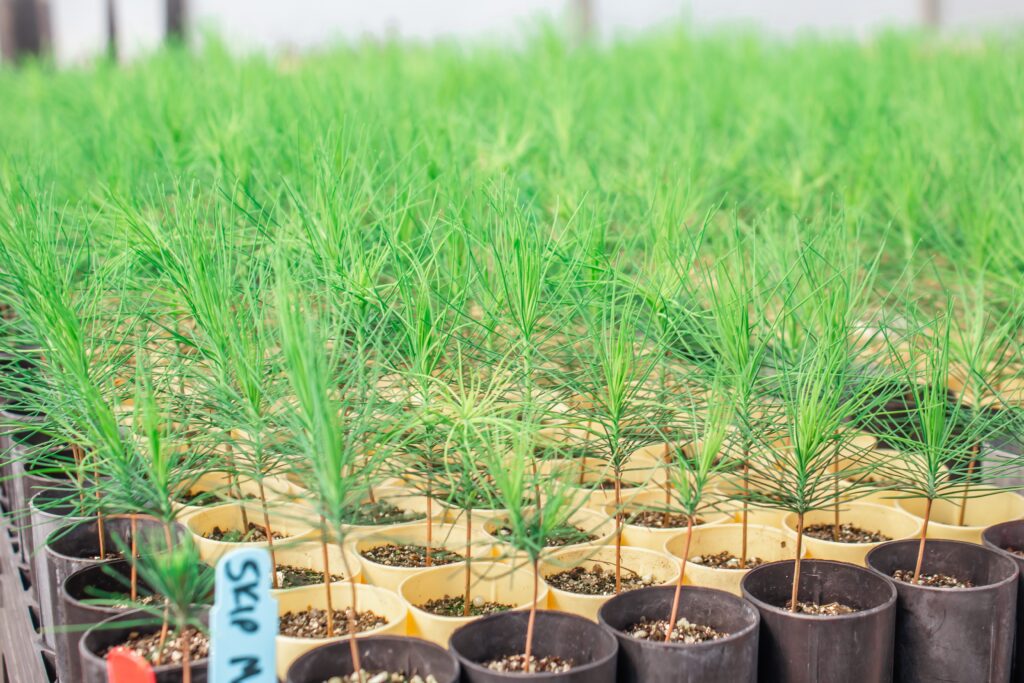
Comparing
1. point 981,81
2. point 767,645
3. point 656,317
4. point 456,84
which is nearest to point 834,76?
point 981,81

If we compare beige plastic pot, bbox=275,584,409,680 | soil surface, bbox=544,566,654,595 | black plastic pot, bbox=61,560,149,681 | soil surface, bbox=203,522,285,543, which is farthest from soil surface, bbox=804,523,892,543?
black plastic pot, bbox=61,560,149,681

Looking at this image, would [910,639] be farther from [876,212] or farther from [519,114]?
[519,114]

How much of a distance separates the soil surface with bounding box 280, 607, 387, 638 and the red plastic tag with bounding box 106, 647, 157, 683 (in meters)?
0.16

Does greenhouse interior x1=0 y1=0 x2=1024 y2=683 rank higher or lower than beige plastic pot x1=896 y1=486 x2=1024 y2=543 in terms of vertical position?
higher

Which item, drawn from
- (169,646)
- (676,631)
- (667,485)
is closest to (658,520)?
(667,485)

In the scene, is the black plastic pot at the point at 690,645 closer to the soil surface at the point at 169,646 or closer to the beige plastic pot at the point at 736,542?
the beige plastic pot at the point at 736,542

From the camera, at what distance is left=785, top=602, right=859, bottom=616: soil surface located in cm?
99

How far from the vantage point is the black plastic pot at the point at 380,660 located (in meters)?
0.82

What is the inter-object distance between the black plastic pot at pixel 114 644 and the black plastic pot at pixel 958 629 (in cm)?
61

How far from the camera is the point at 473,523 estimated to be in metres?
1.17

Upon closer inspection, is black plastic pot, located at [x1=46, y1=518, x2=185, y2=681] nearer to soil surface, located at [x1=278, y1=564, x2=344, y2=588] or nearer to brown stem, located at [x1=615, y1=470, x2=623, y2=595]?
soil surface, located at [x1=278, y1=564, x2=344, y2=588]

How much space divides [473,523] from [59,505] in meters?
0.43

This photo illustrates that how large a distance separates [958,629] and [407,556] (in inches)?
20.8

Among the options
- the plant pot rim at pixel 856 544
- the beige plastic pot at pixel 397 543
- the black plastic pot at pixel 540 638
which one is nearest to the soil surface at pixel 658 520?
the plant pot rim at pixel 856 544
